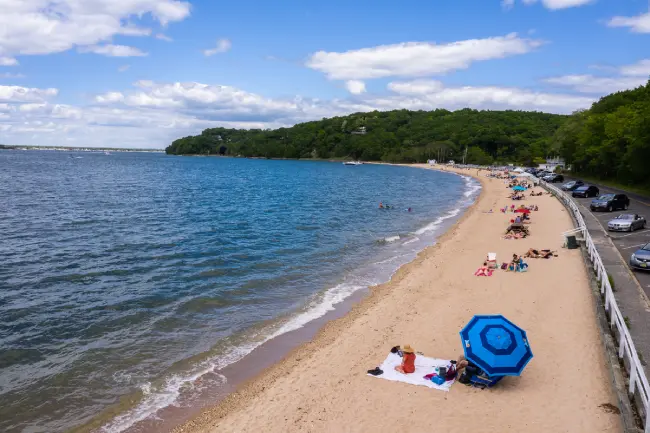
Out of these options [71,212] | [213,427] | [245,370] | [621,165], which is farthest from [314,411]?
[621,165]

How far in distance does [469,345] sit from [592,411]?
2967 millimetres

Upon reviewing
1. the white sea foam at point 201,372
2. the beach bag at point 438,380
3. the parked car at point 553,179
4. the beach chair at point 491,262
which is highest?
the parked car at point 553,179

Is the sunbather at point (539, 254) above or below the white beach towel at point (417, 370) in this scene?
above

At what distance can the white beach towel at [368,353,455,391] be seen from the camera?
11.8 meters

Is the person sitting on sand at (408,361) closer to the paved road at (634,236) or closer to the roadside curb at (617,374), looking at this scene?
the roadside curb at (617,374)

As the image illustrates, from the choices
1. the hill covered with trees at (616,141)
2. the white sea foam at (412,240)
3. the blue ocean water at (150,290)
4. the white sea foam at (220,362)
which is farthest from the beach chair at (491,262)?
the hill covered with trees at (616,141)

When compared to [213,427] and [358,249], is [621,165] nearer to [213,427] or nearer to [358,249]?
[358,249]

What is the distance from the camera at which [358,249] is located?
30.8 metres

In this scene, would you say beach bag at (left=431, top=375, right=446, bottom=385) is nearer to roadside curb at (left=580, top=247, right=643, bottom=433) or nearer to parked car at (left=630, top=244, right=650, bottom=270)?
roadside curb at (left=580, top=247, right=643, bottom=433)

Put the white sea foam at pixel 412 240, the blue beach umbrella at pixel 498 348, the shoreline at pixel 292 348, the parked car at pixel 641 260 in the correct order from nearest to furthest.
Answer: the blue beach umbrella at pixel 498 348
the shoreline at pixel 292 348
the parked car at pixel 641 260
the white sea foam at pixel 412 240

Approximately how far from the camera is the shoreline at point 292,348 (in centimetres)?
1177

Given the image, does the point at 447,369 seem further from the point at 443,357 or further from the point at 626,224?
the point at 626,224

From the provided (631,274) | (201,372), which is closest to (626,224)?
(631,274)

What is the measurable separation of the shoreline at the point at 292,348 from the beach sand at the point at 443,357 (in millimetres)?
62
